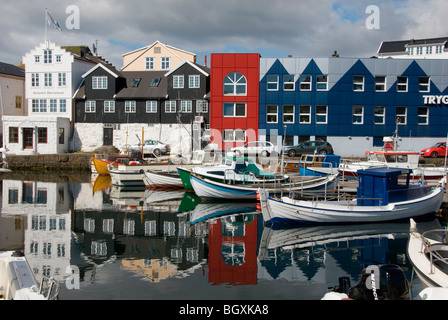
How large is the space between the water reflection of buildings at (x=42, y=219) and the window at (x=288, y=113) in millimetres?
21589

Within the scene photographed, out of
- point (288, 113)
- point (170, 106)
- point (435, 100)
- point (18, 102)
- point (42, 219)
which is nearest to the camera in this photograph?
point (42, 219)

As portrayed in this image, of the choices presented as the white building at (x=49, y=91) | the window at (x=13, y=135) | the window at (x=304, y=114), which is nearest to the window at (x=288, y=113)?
the window at (x=304, y=114)

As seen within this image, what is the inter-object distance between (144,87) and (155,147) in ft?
30.5

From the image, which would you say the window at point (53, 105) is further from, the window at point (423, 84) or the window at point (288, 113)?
the window at point (423, 84)

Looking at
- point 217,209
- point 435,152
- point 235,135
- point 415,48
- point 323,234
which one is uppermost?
point 415,48

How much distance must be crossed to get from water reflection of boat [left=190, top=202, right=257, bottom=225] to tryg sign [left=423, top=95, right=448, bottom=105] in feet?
86.2

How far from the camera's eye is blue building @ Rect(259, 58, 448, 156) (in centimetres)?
4459

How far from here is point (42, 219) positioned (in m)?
22.5

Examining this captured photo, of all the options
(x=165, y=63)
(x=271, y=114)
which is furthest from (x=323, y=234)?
(x=165, y=63)

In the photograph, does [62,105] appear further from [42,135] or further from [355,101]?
[355,101]

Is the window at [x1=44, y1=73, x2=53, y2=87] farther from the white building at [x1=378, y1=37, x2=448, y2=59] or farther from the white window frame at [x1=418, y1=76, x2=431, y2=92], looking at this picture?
the white building at [x1=378, y1=37, x2=448, y2=59]

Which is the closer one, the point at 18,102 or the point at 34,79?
the point at 34,79

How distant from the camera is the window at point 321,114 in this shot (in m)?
45.2
